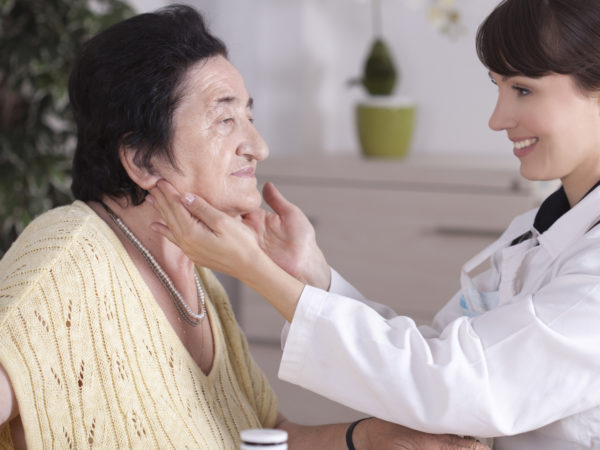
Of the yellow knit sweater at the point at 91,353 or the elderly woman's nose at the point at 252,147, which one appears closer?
the yellow knit sweater at the point at 91,353

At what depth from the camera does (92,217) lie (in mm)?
1384

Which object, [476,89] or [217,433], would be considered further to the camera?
[476,89]

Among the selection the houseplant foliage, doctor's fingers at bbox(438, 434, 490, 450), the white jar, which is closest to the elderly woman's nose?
doctor's fingers at bbox(438, 434, 490, 450)

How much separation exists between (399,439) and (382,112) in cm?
179

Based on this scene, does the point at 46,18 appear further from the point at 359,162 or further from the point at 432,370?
the point at 432,370

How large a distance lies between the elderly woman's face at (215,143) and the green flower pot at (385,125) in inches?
59.7

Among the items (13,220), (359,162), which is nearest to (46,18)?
(13,220)

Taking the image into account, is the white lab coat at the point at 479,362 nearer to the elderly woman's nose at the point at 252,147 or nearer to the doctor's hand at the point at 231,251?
the doctor's hand at the point at 231,251

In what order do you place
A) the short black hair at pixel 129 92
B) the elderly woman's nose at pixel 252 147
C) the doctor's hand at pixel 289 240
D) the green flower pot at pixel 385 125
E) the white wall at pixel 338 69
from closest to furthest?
the short black hair at pixel 129 92 < the elderly woman's nose at pixel 252 147 < the doctor's hand at pixel 289 240 < the green flower pot at pixel 385 125 < the white wall at pixel 338 69

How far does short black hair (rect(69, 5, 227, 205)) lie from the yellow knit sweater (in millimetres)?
90

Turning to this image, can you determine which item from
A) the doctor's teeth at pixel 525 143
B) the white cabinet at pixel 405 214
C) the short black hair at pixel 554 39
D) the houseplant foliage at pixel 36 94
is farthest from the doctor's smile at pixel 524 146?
the houseplant foliage at pixel 36 94

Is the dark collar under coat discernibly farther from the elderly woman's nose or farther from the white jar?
the white jar

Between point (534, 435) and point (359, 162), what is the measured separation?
1.73 m

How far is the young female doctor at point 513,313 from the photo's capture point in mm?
1179
